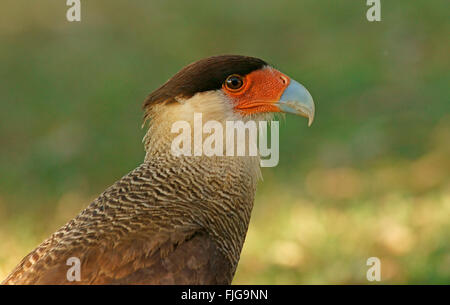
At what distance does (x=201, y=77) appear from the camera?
3.68m

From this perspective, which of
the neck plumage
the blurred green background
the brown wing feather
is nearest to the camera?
the brown wing feather

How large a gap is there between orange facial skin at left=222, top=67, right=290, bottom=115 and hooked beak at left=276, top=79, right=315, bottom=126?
0.03m

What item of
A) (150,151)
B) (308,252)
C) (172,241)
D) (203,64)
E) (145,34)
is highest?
(145,34)

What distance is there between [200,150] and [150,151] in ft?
0.98

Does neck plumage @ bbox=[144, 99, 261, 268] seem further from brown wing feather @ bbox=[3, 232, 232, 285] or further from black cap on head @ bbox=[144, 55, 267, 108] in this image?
brown wing feather @ bbox=[3, 232, 232, 285]

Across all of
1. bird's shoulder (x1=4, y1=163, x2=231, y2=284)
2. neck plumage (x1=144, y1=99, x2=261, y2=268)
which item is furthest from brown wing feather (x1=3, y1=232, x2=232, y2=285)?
neck plumage (x1=144, y1=99, x2=261, y2=268)

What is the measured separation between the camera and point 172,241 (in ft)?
10.8

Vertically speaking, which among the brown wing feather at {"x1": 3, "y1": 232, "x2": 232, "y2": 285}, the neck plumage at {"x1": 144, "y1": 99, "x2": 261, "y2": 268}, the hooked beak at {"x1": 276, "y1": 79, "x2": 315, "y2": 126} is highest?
the hooked beak at {"x1": 276, "y1": 79, "x2": 315, "y2": 126}

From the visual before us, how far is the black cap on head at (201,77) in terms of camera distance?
12.0 ft

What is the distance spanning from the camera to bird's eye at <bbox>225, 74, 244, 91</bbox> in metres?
3.77

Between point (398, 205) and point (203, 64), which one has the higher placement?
point (203, 64)

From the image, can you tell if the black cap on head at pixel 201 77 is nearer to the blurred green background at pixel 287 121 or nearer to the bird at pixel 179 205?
the bird at pixel 179 205

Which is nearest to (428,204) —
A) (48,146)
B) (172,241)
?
(172,241)

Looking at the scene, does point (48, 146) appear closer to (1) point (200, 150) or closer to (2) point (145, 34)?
(2) point (145, 34)
